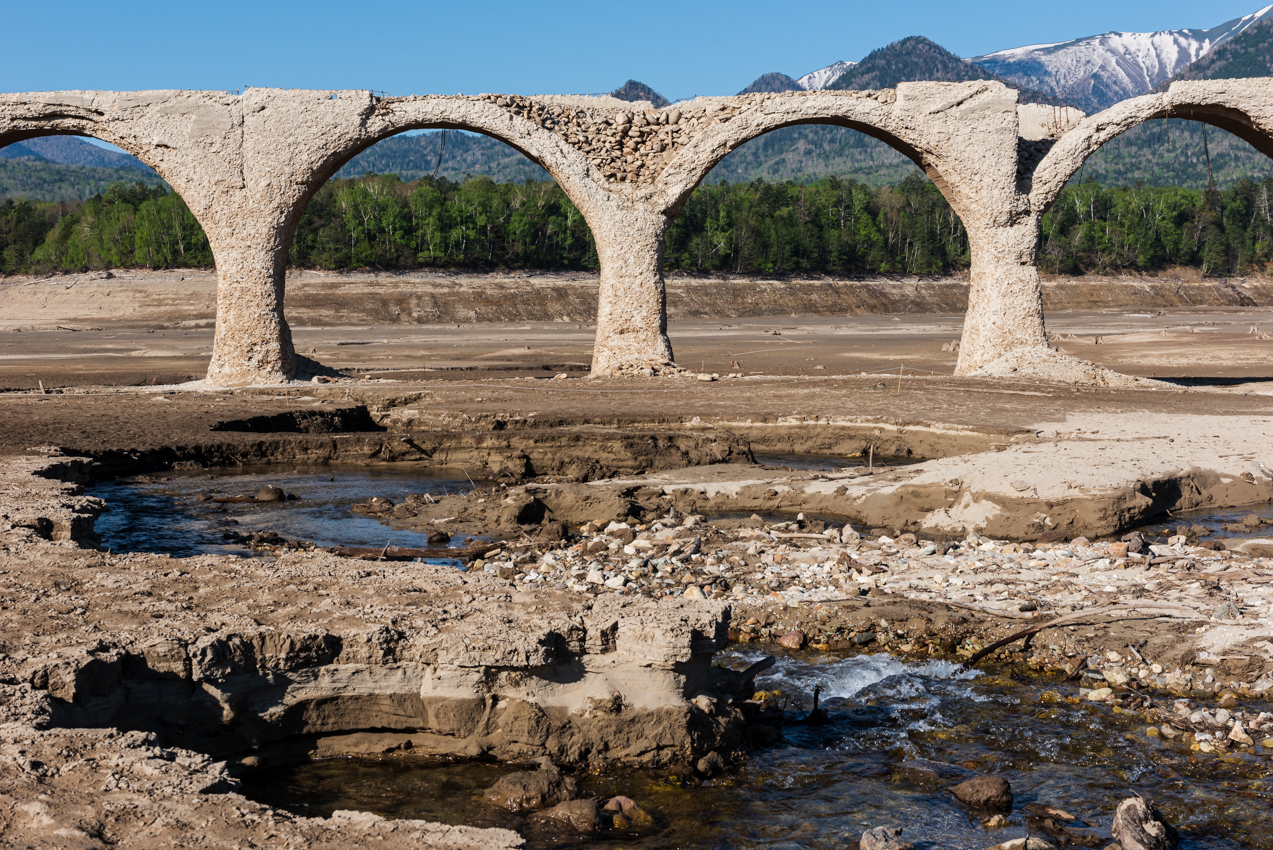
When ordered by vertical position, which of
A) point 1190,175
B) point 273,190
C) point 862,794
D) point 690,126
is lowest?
point 862,794

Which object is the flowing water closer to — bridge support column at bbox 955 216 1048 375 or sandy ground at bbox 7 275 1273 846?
sandy ground at bbox 7 275 1273 846

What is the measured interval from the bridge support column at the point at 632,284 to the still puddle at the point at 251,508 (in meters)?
5.27

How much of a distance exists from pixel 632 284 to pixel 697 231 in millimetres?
35449

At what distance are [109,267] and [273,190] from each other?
28.5 metres

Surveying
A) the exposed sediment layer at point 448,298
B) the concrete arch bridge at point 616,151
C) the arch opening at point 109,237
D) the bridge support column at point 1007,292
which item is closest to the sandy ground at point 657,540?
the bridge support column at point 1007,292

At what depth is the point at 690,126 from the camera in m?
14.9

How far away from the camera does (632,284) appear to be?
14703mm

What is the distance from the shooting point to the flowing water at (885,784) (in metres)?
3.61

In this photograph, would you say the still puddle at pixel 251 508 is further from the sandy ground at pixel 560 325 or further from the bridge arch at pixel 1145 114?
the bridge arch at pixel 1145 114

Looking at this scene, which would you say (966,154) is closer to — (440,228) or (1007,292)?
(1007,292)

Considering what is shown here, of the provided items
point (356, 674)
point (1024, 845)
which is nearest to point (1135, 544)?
point (1024, 845)

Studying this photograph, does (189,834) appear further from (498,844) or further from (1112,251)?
(1112,251)

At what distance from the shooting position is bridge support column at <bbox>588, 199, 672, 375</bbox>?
14672 millimetres

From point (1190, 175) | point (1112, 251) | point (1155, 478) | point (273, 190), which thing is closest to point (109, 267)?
point (273, 190)
